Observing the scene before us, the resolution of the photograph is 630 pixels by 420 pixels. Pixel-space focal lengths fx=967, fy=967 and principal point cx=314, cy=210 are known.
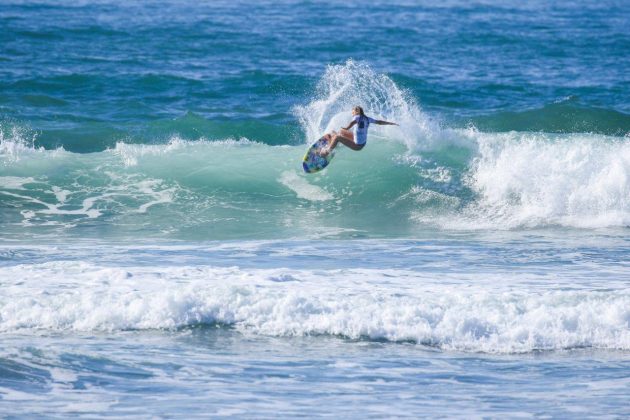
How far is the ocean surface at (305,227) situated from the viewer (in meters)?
9.66

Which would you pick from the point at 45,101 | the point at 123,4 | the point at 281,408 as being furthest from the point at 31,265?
the point at 123,4

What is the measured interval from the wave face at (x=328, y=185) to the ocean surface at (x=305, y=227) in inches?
2.6

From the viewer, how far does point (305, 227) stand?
1683 cm

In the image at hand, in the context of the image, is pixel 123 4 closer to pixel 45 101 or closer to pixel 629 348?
pixel 45 101

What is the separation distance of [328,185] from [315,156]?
1.36 m

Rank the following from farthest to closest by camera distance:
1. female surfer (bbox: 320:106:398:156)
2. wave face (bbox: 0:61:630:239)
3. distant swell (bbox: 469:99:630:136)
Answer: distant swell (bbox: 469:99:630:136)
wave face (bbox: 0:61:630:239)
female surfer (bbox: 320:106:398:156)

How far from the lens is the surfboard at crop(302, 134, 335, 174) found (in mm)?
18047

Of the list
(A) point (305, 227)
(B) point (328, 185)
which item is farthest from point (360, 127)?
(B) point (328, 185)

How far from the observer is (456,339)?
1086 centimetres

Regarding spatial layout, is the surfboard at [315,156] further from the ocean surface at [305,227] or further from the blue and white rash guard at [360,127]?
the blue and white rash guard at [360,127]

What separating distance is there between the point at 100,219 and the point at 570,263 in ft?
26.6

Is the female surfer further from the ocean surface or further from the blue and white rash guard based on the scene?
the ocean surface

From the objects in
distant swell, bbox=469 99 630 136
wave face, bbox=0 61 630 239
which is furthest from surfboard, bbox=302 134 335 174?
distant swell, bbox=469 99 630 136

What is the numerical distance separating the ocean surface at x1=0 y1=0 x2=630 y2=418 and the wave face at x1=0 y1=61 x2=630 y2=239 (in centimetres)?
7
